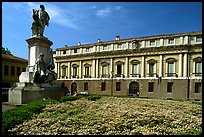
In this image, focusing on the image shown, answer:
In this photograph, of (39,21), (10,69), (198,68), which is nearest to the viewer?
(39,21)

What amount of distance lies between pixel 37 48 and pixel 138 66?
30.1 metres

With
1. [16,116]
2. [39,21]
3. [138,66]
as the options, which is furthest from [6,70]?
[16,116]

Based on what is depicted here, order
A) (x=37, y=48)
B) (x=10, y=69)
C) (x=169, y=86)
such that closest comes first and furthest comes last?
(x=37, y=48) → (x=169, y=86) → (x=10, y=69)

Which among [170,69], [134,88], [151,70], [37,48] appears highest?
[37,48]

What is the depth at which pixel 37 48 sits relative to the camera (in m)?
15.1

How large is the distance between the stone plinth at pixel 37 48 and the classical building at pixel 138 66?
22.0 m

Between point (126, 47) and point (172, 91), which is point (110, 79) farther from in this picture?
point (172, 91)

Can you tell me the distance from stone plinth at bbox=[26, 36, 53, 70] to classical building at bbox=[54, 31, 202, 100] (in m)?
22.0

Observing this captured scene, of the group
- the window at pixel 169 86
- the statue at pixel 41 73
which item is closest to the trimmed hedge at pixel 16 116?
the statue at pixel 41 73

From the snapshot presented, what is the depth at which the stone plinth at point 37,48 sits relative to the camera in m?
15.1

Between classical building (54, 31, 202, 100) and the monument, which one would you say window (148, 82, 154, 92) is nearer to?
classical building (54, 31, 202, 100)

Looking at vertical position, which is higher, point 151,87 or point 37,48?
point 37,48

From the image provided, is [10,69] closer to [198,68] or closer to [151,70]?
[151,70]

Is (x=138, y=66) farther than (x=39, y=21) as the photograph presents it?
Yes
